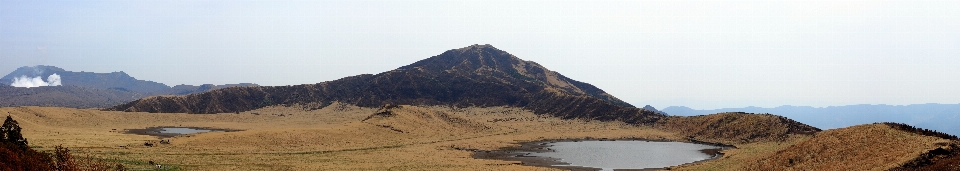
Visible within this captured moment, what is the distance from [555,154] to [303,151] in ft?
85.5

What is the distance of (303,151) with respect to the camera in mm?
53312

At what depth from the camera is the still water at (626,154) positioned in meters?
49.4

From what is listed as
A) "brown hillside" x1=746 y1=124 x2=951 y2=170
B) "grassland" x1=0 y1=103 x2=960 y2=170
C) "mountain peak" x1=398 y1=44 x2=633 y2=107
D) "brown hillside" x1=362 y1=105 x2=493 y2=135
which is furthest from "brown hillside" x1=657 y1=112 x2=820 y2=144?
"mountain peak" x1=398 y1=44 x2=633 y2=107

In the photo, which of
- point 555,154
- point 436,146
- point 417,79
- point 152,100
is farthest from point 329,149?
point 417,79

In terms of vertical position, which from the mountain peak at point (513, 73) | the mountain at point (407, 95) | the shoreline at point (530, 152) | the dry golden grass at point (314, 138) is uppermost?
the mountain peak at point (513, 73)

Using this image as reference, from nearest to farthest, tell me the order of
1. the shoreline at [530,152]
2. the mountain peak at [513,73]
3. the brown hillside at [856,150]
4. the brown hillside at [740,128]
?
the brown hillside at [856,150], the shoreline at [530,152], the brown hillside at [740,128], the mountain peak at [513,73]

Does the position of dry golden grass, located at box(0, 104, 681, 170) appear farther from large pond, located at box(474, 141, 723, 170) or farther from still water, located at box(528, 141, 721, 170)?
still water, located at box(528, 141, 721, 170)

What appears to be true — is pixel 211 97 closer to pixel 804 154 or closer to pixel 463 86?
pixel 463 86

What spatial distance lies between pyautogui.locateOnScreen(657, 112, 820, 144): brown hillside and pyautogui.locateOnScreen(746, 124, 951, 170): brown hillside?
3297 centimetres

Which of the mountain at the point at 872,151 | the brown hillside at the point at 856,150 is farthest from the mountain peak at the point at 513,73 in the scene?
the mountain at the point at 872,151

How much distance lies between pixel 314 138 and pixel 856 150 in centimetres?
5208

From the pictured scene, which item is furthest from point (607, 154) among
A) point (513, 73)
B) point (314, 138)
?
point (513, 73)

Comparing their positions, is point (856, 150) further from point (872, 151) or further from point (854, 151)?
point (872, 151)

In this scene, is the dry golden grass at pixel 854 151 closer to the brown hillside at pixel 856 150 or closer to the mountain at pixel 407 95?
the brown hillside at pixel 856 150
